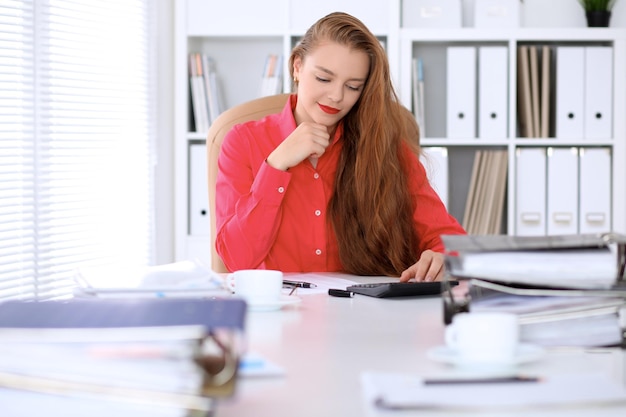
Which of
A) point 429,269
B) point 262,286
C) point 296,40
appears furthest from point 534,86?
point 262,286

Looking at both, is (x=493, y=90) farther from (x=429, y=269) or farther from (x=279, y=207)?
(x=429, y=269)

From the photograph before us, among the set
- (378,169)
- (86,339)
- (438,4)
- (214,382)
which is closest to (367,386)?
(214,382)

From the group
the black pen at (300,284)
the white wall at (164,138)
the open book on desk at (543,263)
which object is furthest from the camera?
the white wall at (164,138)

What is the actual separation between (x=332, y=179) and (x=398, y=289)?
2.51 ft

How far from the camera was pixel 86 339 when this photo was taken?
2.55ft

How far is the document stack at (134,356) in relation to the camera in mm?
719

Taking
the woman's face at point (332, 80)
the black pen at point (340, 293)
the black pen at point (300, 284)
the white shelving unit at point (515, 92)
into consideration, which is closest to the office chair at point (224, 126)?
the woman's face at point (332, 80)

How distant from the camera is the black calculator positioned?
4.72 ft

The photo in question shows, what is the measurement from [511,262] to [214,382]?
16.9 inches

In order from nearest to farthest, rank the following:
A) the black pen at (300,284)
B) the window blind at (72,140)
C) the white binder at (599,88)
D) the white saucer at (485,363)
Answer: the white saucer at (485,363)
the black pen at (300,284)
the window blind at (72,140)
the white binder at (599,88)

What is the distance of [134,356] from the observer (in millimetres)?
743

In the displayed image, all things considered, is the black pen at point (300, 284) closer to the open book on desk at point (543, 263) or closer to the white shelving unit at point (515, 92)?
the open book on desk at point (543, 263)

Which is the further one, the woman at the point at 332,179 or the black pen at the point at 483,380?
the woman at the point at 332,179

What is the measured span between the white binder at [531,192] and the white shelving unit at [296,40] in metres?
0.03
